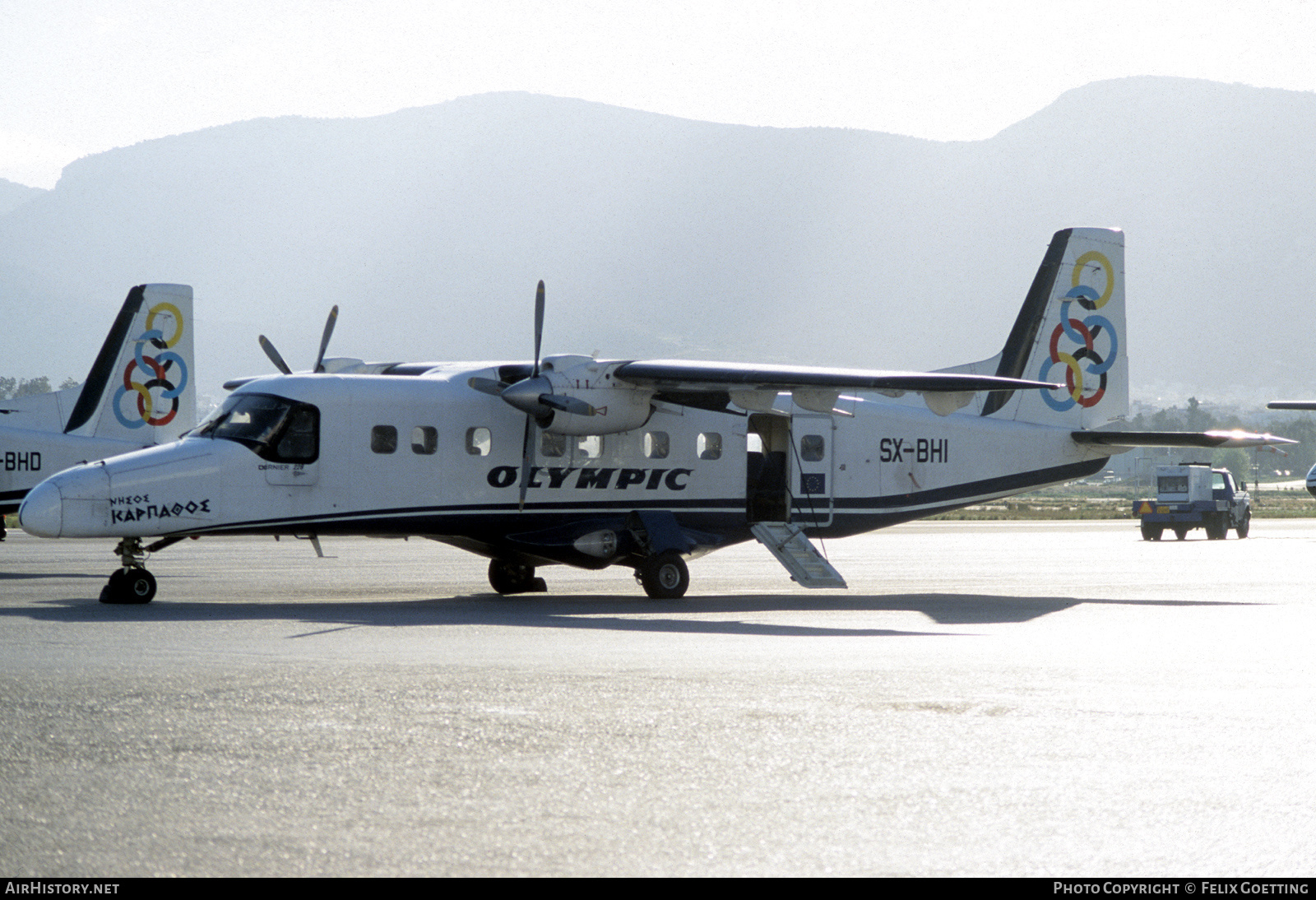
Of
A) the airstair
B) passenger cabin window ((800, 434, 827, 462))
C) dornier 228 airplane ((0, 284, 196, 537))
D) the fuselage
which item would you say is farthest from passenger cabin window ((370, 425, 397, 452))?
dornier 228 airplane ((0, 284, 196, 537))

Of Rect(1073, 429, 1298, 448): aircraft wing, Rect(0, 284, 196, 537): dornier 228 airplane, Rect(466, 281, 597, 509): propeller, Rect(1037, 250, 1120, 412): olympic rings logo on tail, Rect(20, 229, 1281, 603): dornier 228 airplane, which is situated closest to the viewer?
Rect(20, 229, 1281, 603): dornier 228 airplane

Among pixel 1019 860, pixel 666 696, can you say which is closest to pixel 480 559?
pixel 666 696

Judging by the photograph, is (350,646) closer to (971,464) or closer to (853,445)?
(853,445)

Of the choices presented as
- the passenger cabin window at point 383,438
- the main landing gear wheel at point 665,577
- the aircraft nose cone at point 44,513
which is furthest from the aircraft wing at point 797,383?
the aircraft nose cone at point 44,513

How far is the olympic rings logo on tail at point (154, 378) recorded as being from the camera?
90.7 feet

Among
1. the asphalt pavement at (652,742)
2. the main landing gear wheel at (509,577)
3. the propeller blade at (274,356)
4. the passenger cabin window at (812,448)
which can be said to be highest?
the propeller blade at (274,356)

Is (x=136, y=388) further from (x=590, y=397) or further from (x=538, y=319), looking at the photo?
(x=590, y=397)

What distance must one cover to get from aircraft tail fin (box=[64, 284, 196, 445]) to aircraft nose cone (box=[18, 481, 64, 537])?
11.9 meters

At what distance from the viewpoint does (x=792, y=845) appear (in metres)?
5.36

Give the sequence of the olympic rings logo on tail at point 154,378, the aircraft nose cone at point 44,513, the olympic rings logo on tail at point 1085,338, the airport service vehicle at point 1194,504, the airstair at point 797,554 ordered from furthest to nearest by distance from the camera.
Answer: the airport service vehicle at point 1194,504 < the olympic rings logo on tail at point 154,378 < the olympic rings logo on tail at point 1085,338 < the airstair at point 797,554 < the aircraft nose cone at point 44,513

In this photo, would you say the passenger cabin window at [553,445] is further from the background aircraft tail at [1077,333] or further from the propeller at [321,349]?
the background aircraft tail at [1077,333]

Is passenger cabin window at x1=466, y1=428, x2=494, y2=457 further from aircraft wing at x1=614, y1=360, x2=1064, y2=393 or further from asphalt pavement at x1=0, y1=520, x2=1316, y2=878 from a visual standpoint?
asphalt pavement at x1=0, y1=520, x2=1316, y2=878

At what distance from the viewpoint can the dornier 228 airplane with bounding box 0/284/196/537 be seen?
27172 millimetres

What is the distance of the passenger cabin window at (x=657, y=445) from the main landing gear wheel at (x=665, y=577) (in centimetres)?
163
